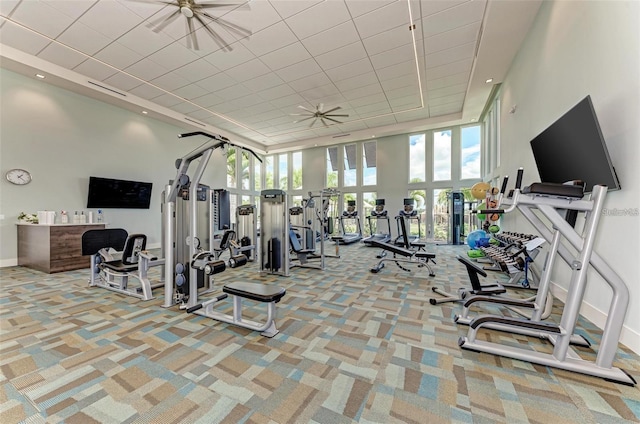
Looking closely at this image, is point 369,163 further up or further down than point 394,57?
further down

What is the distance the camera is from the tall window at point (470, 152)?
9.11m

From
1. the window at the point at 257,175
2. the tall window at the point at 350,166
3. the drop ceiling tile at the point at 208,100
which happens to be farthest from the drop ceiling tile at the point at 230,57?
the window at the point at 257,175

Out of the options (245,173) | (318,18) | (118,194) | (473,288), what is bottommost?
(473,288)

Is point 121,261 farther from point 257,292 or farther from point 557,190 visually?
point 557,190

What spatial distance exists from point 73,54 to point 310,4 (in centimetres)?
507

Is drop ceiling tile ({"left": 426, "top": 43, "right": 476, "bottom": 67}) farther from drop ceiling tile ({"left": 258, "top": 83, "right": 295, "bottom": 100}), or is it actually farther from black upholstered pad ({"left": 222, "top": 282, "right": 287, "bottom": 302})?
black upholstered pad ({"left": 222, "top": 282, "right": 287, "bottom": 302})

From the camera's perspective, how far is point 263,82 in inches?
244

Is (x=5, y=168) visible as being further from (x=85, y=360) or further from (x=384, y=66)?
(x=384, y=66)

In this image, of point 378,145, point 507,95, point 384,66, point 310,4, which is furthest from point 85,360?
point 378,145

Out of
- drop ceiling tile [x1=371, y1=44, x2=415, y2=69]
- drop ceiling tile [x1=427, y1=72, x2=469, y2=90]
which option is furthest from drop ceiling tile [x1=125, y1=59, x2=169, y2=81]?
drop ceiling tile [x1=427, y1=72, x2=469, y2=90]

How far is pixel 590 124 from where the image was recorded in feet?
7.31

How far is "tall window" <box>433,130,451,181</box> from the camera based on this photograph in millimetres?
9656

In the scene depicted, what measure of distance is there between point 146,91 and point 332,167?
7.63m

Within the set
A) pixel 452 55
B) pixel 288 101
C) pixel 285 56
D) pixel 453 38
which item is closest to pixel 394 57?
pixel 453 38
